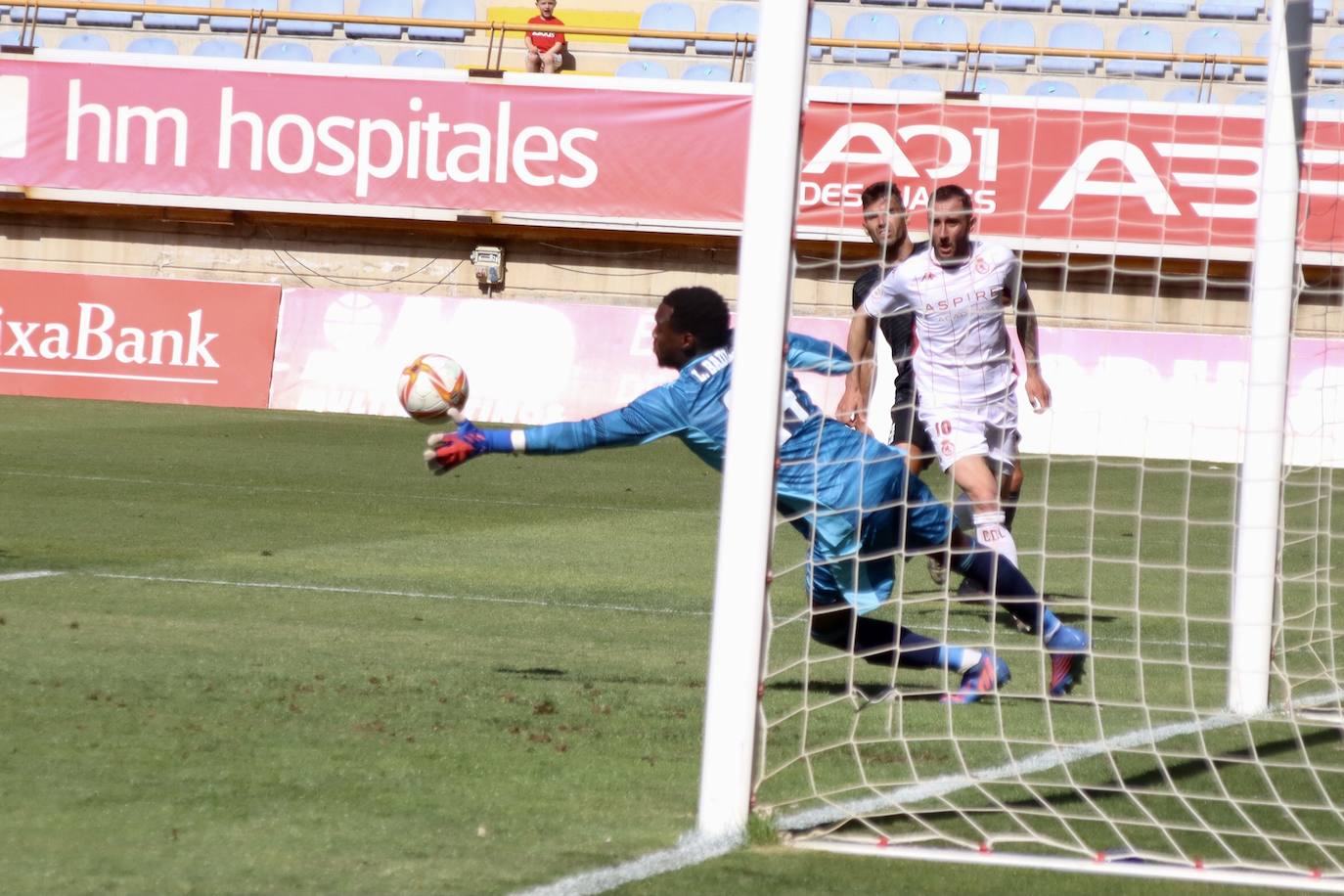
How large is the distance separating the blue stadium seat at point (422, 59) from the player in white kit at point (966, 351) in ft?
58.3

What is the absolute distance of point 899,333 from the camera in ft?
30.3

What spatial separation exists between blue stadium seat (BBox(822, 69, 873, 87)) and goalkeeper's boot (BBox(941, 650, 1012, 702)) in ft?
56.6

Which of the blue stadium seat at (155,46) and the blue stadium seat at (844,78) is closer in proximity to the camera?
the blue stadium seat at (844,78)

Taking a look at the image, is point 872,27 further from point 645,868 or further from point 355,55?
point 645,868

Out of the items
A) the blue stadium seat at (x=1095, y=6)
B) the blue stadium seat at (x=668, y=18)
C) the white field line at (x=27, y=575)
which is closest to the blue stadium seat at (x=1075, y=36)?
the blue stadium seat at (x=1095, y=6)

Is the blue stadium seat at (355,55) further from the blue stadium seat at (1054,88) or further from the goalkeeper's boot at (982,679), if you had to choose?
the goalkeeper's boot at (982,679)

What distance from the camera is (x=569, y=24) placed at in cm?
2464

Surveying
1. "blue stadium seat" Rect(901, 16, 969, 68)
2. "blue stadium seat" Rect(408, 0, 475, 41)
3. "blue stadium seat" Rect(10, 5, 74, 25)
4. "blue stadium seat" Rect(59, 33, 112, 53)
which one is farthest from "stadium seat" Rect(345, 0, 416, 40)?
"blue stadium seat" Rect(901, 16, 969, 68)

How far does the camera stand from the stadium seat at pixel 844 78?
889 inches

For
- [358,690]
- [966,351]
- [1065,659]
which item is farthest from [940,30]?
[358,690]

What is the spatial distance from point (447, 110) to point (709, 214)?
11.0 feet

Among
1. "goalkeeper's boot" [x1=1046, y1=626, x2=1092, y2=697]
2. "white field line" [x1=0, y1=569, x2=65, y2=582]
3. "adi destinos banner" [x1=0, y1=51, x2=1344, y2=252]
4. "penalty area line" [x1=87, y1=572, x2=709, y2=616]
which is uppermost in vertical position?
"adi destinos banner" [x1=0, y1=51, x2=1344, y2=252]

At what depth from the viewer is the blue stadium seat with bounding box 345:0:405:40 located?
2459 centimetres

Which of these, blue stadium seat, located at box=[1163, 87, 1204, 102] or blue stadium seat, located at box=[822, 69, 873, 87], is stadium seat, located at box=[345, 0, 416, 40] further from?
blue stadium seat, located at box=[1163, 87, 1204, 102]
